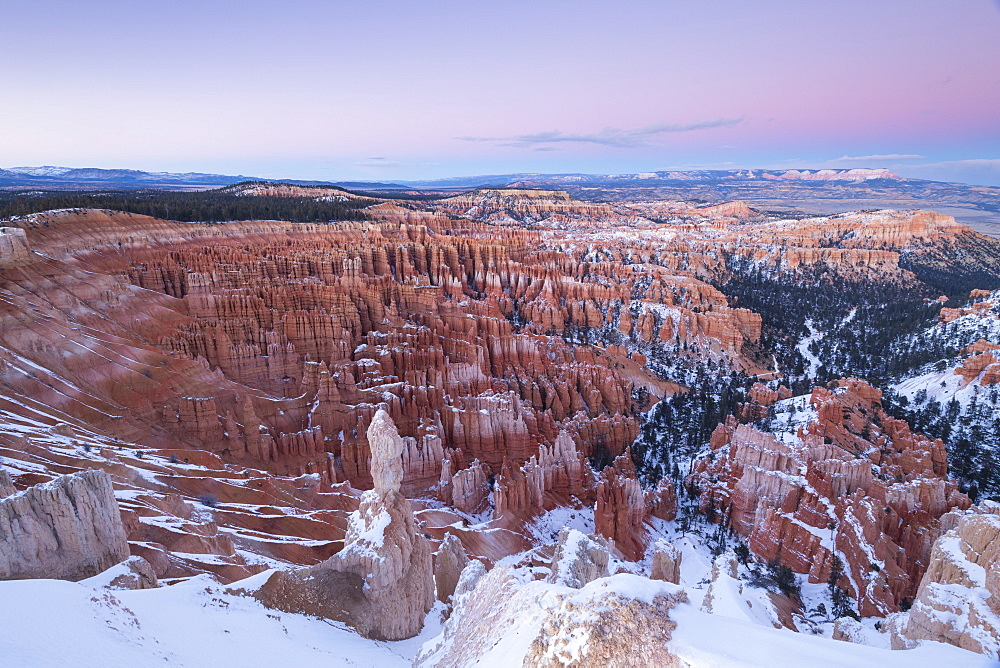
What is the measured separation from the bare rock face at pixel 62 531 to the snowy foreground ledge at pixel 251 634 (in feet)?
5.49

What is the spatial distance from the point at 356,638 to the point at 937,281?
109714mm

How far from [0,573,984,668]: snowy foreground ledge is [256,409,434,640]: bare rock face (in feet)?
2.35

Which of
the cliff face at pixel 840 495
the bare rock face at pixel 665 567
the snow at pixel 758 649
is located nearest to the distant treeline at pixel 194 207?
the bare rock face at pixel 665 567

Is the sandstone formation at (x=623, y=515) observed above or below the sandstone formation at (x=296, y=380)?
below

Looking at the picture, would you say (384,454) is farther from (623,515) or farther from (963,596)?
(623,515)

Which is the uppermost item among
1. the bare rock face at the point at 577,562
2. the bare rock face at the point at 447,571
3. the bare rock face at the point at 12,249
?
the bare rock face at the point at 12,249

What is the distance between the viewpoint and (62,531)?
31.2 feet

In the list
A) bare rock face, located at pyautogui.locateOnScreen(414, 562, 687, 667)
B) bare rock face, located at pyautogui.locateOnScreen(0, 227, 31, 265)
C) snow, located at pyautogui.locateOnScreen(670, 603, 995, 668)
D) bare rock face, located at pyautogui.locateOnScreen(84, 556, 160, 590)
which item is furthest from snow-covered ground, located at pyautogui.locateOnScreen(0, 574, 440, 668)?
bare rock face, located at pyautogui.locateOnScreen(0, 227, 31, 265)

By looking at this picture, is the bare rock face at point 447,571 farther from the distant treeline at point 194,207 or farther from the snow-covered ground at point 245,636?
the distant treeline at point 194,207

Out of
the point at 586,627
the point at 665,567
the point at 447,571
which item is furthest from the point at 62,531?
the point at 665,567

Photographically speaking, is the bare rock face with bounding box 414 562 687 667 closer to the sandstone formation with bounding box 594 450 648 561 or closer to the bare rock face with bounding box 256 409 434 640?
the bare rock face with bounding box 256 409 434 640

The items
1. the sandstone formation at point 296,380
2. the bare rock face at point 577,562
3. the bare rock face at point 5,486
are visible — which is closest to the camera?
the bare rock face at point 5,486

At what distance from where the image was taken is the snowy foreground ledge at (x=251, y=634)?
5906 millimetres

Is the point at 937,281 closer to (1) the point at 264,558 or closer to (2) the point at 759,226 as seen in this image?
(2) the point at 759,226
